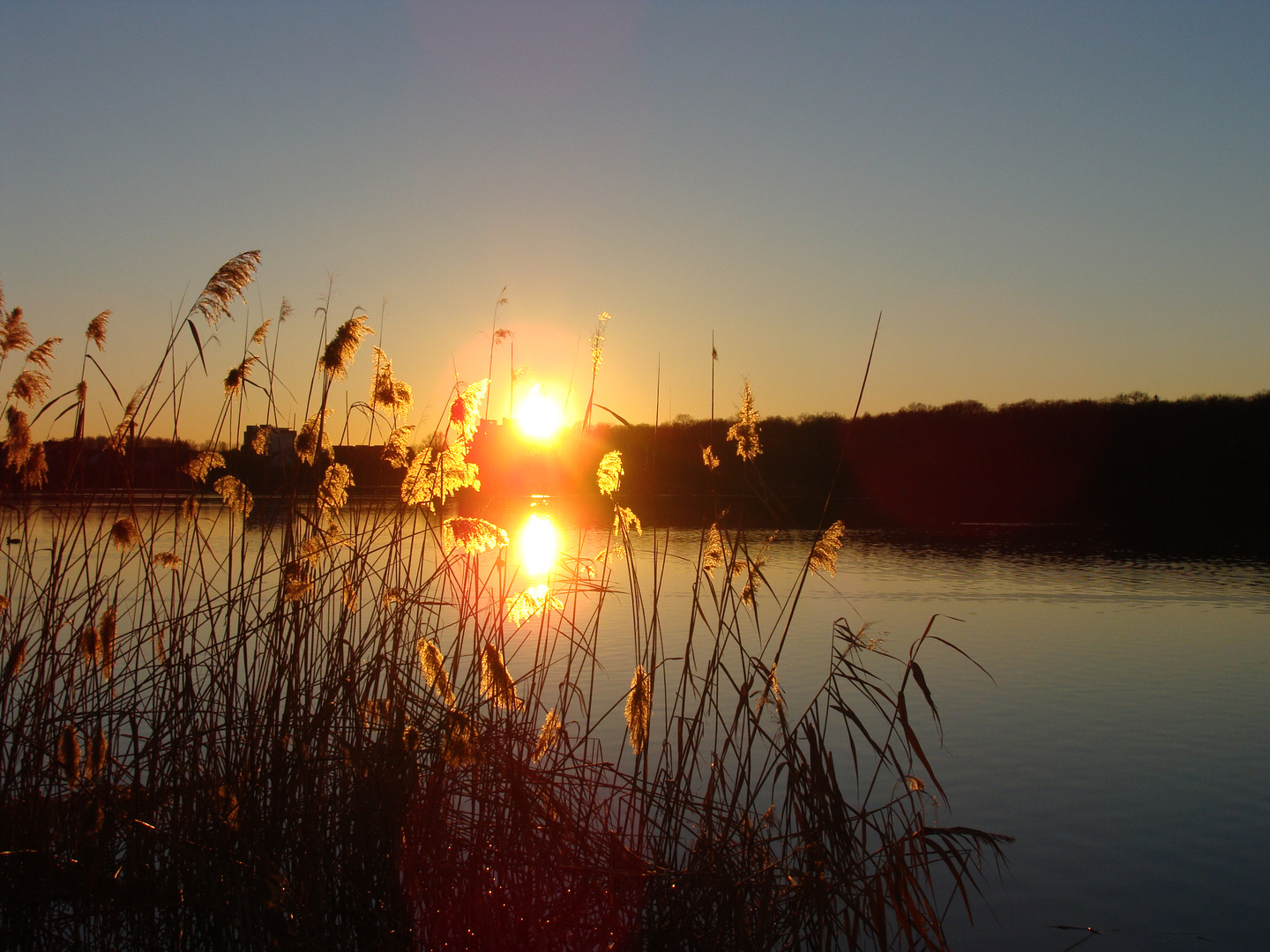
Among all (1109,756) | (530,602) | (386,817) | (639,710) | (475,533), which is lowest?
(1109,756)

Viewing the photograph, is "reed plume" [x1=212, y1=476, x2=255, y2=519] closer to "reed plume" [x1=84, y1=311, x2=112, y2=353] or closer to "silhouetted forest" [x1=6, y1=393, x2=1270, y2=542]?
"reed plume" [x1=84, y1=311, x2=112, y2=353]

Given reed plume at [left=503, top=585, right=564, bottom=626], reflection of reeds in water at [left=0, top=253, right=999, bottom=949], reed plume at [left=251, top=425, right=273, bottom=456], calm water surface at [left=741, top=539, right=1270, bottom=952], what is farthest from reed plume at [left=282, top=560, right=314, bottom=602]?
calm water surface at [left=741, top=539, right=1270, bottom=952]

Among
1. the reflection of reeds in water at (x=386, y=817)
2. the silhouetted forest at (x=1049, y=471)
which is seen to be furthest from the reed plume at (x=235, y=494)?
the silhouetted forest at (x=1049, y=471)

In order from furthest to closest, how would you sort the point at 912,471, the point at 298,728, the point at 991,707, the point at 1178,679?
the point at 912,471
the point at 1178,679
the point at 991,707
the point at 298,728

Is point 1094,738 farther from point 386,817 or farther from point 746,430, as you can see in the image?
point 386,817

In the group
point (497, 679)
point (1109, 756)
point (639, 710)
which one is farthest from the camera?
point (1109, 756)

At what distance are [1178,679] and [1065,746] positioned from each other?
3575 mm

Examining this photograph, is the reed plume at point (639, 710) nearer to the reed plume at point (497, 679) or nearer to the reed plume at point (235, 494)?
the reed plume at point (497, 679)

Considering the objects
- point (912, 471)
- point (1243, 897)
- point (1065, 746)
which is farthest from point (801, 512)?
point (1243, 897)

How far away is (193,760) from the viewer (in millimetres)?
2953

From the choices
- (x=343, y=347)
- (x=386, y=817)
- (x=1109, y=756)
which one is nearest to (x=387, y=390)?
(x=343, y=347)

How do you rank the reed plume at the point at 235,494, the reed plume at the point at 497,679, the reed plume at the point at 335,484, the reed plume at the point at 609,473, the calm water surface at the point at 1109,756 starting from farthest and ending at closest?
the calm water surface at the point at 1109,756 → the reed plume at the point at 235,494 → the reed plume at the point at 335,484 → the reed plume at the point at 609,473 → the reed plume at the point at 497,679

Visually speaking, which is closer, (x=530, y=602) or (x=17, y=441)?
(x=530, y=602)

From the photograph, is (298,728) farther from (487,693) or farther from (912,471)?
(912,471)
